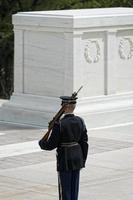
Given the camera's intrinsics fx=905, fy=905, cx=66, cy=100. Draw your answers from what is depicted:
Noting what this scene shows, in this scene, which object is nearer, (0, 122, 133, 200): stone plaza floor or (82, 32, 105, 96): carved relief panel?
(0, 122, 133, 200): stone plaza floor

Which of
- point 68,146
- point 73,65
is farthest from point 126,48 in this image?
point 68,146

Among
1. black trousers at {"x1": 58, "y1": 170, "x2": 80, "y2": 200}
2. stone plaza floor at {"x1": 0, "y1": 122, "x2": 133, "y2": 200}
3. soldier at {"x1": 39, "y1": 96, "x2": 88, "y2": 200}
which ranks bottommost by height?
stone plaza floor at {"x1": 0, "y1": 122, "x2": 133, "y2": 200}

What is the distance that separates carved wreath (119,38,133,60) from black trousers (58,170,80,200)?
852cm

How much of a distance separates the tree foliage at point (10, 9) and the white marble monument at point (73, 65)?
32.5ft

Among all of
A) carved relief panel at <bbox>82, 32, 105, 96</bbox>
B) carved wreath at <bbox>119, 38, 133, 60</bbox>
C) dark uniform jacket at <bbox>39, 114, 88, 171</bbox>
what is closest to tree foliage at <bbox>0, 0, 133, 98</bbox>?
carved wreath at <bbox>119, 38, 133, 60</bbox>

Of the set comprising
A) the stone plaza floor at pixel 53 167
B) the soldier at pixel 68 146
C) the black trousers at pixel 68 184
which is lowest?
the stone plaza floor at pixel 53 167

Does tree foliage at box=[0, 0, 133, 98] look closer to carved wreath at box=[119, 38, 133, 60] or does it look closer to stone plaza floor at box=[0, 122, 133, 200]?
carved wreath at box=[119, 38, 133, 60]

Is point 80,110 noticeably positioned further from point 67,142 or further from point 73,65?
point 67,142

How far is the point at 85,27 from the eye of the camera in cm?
1728

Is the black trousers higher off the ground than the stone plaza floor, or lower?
higher

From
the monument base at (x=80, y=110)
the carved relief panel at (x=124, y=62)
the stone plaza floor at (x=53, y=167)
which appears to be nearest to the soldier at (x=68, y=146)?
the stone plaza floor at (x=53, y=167)

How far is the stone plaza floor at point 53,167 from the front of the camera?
1188 centimetres

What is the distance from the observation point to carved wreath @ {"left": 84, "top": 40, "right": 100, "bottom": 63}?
57.6ft

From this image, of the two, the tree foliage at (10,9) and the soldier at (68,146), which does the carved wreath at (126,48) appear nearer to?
the soldier at (68,146)
